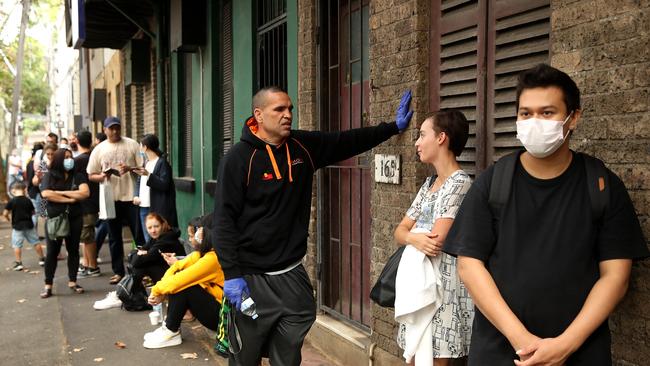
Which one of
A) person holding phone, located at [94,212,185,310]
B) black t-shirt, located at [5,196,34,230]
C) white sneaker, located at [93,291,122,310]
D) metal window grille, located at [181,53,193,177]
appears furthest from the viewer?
metal window grille, located at [181,53,193,177]

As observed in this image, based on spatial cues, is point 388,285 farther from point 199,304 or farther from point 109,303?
point 109,303

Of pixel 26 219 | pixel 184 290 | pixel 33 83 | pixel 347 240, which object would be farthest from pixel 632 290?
A: pixel 33 83

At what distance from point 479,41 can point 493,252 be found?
160cm

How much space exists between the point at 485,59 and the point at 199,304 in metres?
3.31

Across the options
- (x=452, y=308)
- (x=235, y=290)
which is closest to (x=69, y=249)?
(x=235, y=290)

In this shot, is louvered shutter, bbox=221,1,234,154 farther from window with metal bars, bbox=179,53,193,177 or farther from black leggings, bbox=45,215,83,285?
black leggings, bbox=45,215,83,285

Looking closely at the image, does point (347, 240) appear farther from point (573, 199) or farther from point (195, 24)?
point (195, 24)

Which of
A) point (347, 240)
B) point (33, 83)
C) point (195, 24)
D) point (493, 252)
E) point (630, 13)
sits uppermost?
point (33, 83)

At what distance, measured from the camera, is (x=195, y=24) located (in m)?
9.03

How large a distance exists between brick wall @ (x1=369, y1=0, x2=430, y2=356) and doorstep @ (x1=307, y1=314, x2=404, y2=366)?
0.26 ft

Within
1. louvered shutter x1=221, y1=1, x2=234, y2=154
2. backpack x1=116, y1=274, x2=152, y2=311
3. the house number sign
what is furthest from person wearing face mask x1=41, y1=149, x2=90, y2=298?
the house number sign

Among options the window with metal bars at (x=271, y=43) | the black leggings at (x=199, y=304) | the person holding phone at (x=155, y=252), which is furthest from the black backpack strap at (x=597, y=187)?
the person holding phone at (x=155, y=252)

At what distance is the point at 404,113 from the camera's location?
4.08 m

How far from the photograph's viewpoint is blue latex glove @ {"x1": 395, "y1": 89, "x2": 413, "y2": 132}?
4059 mm
